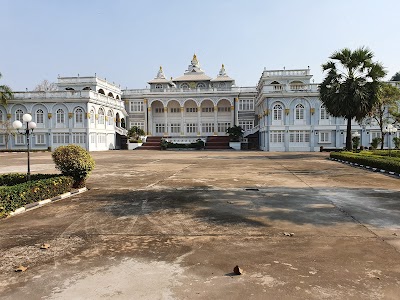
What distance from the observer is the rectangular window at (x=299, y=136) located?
42.2 meters

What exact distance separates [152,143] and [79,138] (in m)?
11.6

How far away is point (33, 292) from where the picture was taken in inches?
160

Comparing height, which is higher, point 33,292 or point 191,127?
point 191,127

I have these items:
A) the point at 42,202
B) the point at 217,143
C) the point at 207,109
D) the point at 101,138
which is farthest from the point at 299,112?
the point at 42,202

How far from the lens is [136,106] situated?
190 feet

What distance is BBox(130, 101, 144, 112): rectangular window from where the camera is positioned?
57719 mm

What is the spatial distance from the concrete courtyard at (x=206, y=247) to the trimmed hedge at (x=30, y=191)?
0.57m

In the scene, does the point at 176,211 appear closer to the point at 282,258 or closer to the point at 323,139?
the point at 282,258

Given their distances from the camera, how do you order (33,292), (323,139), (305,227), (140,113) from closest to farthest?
(33,292)
(305,227)
(323,139)
(140,113)

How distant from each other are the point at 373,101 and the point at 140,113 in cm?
4014

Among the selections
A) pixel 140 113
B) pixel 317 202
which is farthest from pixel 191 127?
pixel 317 202

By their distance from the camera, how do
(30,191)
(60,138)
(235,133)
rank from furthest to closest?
1. (235,133)
2. (60,138)
3. (30,191)

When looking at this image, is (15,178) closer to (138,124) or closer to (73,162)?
(73,162)

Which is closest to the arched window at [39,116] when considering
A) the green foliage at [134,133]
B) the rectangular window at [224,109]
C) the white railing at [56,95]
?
the white railing at [56,95]
